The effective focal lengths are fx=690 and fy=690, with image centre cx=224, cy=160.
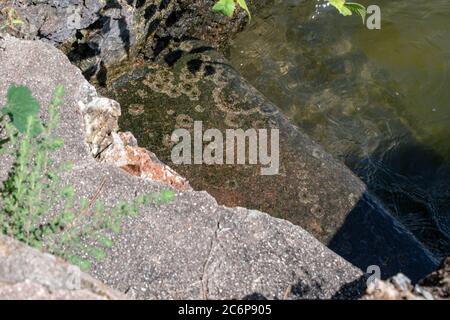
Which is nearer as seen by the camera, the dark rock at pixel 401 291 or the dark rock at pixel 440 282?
the dark rock at pixel 401 291

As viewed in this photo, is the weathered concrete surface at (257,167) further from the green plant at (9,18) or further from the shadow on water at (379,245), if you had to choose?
the green plant at (9,18)

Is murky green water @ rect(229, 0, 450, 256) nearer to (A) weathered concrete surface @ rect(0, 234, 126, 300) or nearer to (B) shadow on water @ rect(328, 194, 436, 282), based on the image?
(B) shadow on water @ rect(328, 194, 436, 282)

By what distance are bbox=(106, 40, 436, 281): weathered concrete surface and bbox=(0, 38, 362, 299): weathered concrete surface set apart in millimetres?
865

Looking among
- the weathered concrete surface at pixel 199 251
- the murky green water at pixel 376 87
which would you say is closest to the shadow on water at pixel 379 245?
the murky green water at pixel 376 87

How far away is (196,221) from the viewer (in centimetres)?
305

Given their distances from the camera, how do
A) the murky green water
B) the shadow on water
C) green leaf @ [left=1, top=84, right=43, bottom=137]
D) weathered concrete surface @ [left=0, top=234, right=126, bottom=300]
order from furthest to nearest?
the murky green water → the shadow on water → green leaf @ [left=1, top=84, right=43, bottom=137] → weathered concrete surface @ [left=0, top=234, right=126, bottom=300]

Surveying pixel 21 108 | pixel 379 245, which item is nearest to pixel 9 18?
pixel 21 108

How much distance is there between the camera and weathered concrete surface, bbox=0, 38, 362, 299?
2.79 m

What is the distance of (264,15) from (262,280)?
336 centimetres

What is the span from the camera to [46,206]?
9.05 ft

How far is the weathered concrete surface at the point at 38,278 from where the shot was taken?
85.4 inches

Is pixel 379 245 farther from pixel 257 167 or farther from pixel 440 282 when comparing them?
pixel 440 282

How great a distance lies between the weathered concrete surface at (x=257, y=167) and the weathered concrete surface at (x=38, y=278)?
1.78 m

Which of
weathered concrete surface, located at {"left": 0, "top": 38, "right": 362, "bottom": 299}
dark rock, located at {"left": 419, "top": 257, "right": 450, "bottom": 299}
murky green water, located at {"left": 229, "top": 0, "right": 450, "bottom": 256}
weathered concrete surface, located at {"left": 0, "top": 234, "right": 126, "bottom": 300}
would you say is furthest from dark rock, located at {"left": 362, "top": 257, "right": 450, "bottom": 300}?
murky green water, located at {"left": 229, "top": 0, "right": 450, "bottom": 256}
